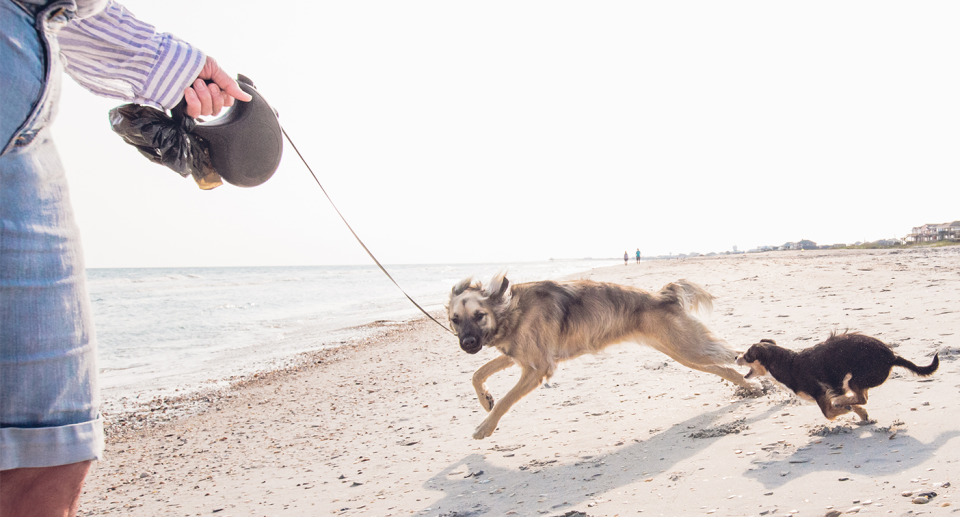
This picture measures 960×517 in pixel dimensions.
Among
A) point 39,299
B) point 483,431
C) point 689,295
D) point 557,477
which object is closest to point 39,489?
point 39,299

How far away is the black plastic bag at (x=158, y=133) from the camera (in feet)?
6.62

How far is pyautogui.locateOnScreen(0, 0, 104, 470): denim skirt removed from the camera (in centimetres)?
113

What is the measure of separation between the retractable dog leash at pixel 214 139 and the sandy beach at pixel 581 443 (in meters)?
2.65

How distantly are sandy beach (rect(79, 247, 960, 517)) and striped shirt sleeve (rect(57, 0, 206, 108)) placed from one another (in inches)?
121

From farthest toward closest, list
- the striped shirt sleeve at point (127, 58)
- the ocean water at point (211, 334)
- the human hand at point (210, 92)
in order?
1. the ocean water at point (211, 334)
2. the human hand at point (210, 92)
3. the striped shirt sleeve at point (127, 58)

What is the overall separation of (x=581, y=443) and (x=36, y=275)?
14.4 feet

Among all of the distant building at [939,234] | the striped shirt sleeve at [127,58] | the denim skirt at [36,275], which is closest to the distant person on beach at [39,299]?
the denim skirt at [36,275]

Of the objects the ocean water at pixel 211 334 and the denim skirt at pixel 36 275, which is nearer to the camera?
the denim skirt at pixel 36 275

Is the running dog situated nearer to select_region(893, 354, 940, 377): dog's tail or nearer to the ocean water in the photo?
the ocean water

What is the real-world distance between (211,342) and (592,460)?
49.4 ft

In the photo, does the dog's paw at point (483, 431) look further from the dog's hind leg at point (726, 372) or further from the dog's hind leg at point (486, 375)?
the dog's hind leg at point (726, 372)

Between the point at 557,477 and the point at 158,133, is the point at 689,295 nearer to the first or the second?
the point at 557,477

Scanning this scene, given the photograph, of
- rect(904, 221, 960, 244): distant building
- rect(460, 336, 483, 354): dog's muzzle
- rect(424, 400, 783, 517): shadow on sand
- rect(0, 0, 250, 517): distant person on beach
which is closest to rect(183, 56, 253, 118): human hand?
rect(0, 0, 250, 517): distant person on beach

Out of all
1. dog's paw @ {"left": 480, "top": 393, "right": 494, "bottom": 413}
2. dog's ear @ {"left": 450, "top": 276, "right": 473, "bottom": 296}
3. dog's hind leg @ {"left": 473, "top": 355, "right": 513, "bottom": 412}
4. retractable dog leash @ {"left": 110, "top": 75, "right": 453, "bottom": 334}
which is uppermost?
retractable dog leash @ {"left": 110, "top": 75, "right": 453, "bottom": 334}
